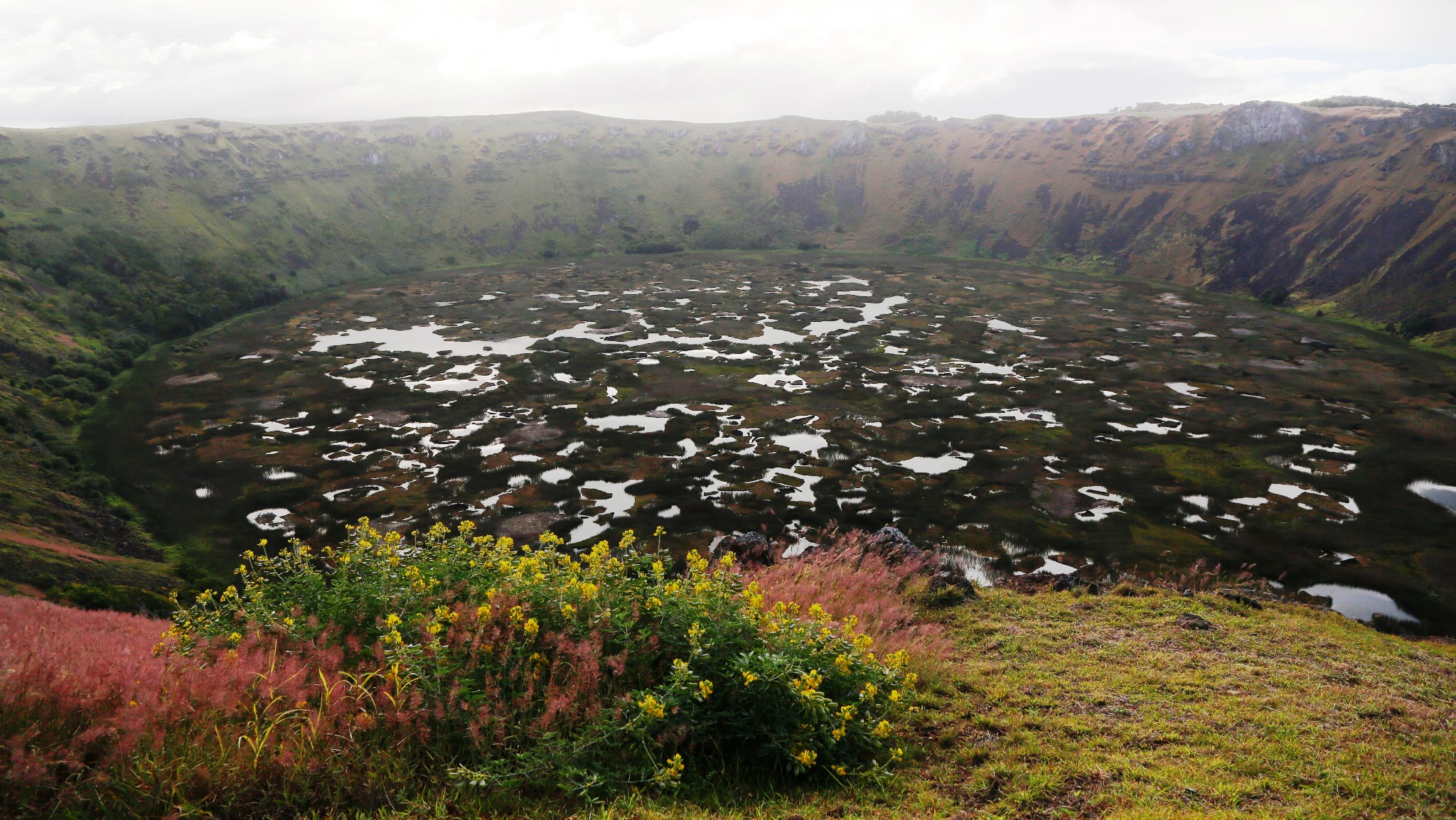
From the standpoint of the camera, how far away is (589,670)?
8289 millimetres

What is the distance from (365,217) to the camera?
124938 mm

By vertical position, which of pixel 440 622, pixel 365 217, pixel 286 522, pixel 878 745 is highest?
pixel 365 217

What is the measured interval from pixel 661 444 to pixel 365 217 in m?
113

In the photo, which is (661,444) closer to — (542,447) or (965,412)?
(542,447)

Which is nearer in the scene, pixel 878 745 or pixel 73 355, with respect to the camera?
pixel 878 745

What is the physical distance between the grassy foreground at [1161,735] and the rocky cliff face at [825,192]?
76.2 meters

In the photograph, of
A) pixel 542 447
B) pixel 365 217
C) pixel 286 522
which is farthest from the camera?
pixel 365 217

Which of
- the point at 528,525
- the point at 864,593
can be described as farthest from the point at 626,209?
the point at 864,593

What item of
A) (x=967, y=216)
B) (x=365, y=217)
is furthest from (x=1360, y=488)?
(x=365, y=217)

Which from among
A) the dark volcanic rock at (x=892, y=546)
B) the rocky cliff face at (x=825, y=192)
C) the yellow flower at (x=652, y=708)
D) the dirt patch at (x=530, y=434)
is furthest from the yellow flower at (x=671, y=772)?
the rocky cliff face at (x=825, y=192)

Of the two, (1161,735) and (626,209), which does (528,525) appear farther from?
(626,209)

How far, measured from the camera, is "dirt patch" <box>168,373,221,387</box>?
171 ft

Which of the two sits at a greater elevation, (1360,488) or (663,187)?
(663,187)

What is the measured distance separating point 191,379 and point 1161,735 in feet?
213
